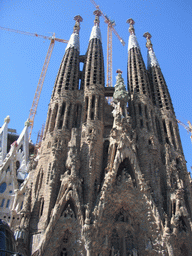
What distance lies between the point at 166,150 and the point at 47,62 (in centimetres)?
3941

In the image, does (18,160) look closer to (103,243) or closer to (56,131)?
(56,131)

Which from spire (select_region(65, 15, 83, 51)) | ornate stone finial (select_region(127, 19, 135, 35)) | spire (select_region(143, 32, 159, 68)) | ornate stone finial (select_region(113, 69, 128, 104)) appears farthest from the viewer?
ornate stone finial (select_region(127, 19, 135, 35))

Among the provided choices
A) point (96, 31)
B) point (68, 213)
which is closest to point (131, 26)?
point (96, 31)

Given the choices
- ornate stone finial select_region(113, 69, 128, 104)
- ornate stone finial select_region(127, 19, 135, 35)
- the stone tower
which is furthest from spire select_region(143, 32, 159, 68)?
ornate stone finial select_region(113, 69, 128, 104)

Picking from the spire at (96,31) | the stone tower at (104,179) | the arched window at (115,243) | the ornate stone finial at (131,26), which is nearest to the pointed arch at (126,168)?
the stone tower at (104,179)

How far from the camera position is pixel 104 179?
70.8 feet

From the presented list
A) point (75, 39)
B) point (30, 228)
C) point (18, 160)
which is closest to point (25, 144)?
point (18, 160)

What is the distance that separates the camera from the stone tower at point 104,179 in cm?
1856

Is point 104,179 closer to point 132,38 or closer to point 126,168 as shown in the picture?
point 126,168

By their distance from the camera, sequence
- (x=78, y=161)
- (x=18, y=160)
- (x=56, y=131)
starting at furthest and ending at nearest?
(x=18, y=160)
(x=56, y=131)
(x=78, y=161)

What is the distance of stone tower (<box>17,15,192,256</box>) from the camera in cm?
1856

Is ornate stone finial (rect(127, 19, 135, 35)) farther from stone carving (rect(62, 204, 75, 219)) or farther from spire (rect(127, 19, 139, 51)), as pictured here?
stone carving (rect(62, 204, 75, 219))

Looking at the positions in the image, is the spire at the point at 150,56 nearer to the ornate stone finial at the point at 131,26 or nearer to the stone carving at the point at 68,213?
the ornate stone finial at the point at 131,26

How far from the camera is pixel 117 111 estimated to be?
26266 millimetres
